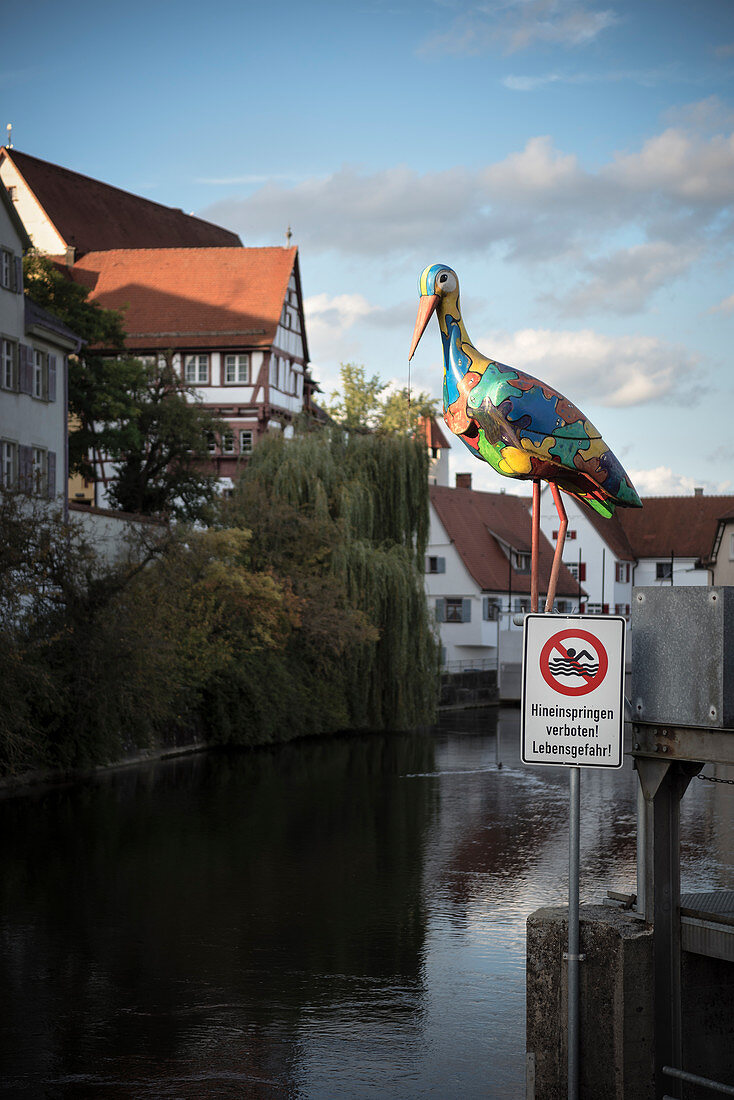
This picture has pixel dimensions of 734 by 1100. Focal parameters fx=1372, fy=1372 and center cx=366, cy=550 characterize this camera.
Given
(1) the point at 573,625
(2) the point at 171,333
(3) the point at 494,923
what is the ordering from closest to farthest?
1. (1) the point at 573,625
2. (3) the point at 494,923
3. (2) the point at 171,333

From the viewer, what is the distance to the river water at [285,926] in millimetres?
9891

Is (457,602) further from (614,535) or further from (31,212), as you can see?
(31,212)

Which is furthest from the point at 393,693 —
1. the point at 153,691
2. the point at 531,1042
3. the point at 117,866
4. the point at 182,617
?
the point at 531,1042

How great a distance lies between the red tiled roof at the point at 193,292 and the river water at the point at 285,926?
110 ft

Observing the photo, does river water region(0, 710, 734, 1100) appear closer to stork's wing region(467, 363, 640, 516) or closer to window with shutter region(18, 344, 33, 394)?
stork's wing region(467, 363, 640, 516)

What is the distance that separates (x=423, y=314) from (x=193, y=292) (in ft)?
162

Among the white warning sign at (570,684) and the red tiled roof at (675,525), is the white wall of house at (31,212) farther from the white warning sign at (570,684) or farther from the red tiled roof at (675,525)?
the white warning sign at (570,684)

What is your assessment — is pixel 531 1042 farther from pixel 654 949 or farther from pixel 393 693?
pixel 393 693

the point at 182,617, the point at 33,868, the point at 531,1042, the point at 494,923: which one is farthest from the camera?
the point at 182,617

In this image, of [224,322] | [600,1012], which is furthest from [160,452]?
[600,1012]

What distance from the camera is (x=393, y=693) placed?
136ft

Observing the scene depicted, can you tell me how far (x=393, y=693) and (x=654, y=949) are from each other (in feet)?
112

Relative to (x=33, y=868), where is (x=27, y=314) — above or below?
above

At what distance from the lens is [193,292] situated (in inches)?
2461
